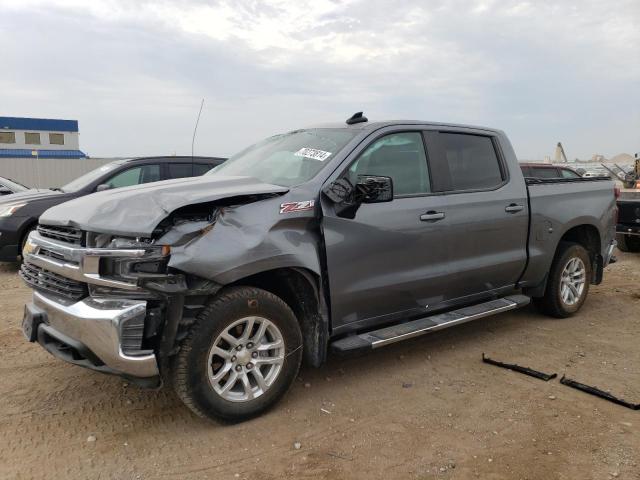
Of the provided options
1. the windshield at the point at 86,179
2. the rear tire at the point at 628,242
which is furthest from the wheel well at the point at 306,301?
the rear tire at the point at 628,242

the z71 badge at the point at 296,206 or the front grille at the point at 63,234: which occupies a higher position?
the z71 badge at the point at 296,206

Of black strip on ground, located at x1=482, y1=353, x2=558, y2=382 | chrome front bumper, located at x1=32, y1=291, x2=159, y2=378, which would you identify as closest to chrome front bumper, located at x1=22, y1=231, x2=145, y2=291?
chrome front bumper, located at x1=32, y1=291, x2=159, y2=378

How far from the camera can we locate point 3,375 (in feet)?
13.2

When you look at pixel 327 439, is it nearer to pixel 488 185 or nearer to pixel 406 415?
pixel 406 415

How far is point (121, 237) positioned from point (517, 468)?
2526 millimetres

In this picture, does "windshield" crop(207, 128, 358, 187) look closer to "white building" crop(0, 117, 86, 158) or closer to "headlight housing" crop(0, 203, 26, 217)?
"headlight housing" crop(0, 203, 26, 217)

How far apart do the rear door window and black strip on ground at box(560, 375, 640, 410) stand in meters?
1.72

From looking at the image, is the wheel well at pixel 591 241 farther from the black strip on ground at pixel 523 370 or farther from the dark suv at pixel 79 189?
the dark suv at pixel 79 189

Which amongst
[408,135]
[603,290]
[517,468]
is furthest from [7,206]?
[603,290]

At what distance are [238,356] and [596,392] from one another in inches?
101

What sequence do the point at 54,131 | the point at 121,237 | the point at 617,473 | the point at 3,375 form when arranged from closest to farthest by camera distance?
the point at 617,473
the point at 121,237
the point at 3,375
the point at 54,131

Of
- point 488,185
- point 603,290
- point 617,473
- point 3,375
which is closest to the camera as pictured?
point 617,473

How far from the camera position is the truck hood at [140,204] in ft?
9.90

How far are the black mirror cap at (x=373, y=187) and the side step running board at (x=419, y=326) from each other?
98cm
